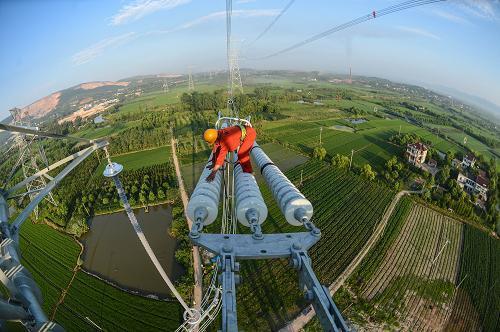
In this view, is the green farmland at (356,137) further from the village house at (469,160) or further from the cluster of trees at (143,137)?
the cluster of trees at (143,137)

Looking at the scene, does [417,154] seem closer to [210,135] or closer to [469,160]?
[469,160]

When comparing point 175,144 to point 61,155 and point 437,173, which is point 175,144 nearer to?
point 61,155

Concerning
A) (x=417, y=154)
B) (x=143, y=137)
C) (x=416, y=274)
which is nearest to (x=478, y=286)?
(x=416, y=274)

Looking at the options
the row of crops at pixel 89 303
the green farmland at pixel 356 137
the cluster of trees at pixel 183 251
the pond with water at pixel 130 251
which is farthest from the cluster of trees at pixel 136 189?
the green farmland at pixel 356 137

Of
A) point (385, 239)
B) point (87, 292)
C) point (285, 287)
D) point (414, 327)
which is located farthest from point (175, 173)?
point (414, 327)

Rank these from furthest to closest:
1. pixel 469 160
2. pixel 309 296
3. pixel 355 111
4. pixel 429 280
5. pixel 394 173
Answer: pixel 355 111 → pixel 394 173 → pixel 469 160 → pixel 429 280 → pixel 309 296

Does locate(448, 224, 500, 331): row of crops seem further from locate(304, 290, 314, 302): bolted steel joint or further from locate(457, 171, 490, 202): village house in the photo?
locate(304, 290, 314, 302): bolted steel joint
